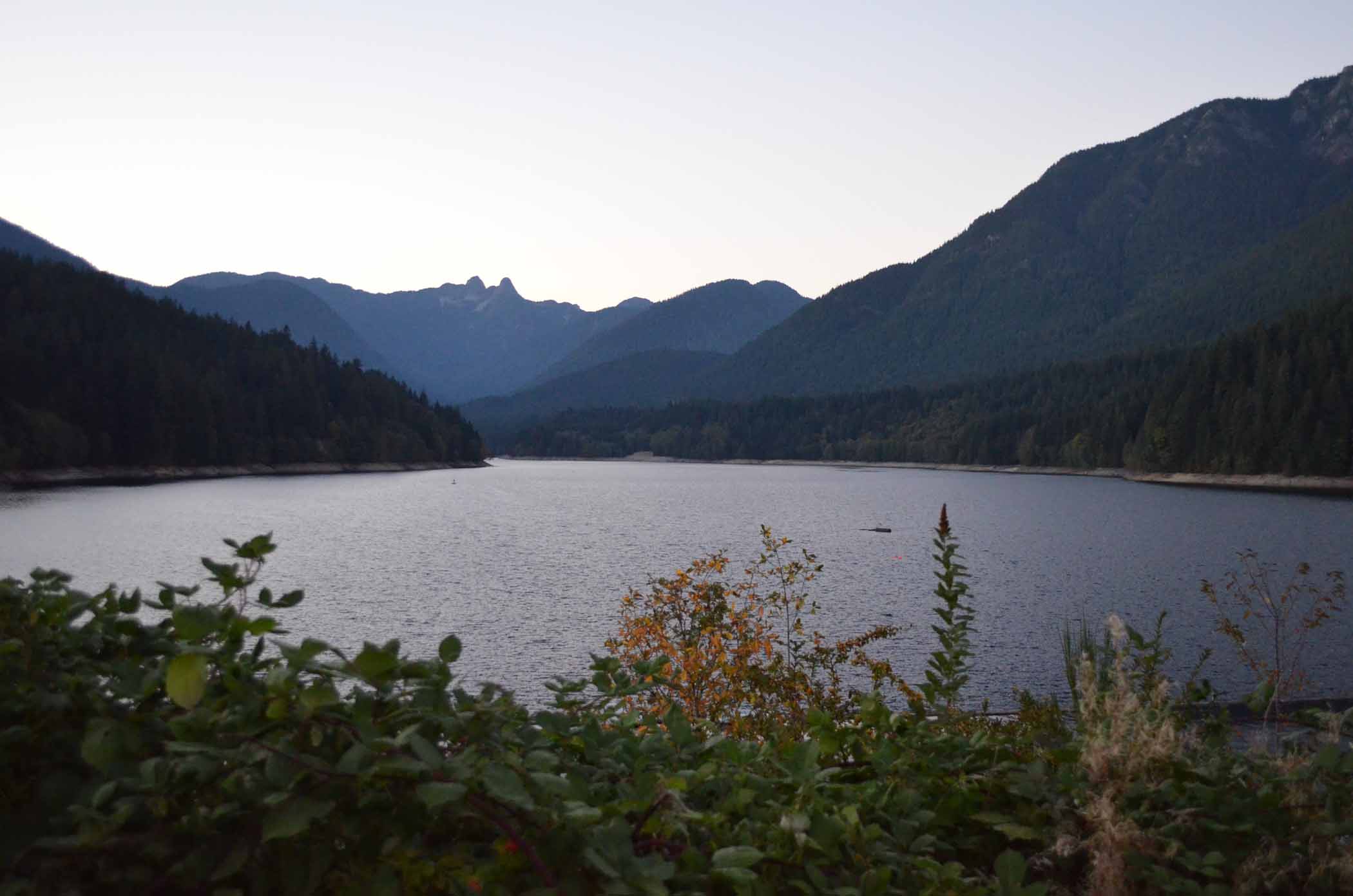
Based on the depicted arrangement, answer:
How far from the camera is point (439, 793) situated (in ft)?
7.16

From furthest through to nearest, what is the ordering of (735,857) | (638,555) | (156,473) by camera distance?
(156,473), (638,555), (735,857)

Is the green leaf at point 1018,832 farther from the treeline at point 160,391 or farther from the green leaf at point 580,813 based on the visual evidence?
the treeline at point 160,391

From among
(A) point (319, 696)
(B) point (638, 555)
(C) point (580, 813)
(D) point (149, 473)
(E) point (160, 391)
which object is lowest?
(B) point (638, 555)

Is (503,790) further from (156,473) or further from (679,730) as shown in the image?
(156,473)

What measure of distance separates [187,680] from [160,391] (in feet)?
468

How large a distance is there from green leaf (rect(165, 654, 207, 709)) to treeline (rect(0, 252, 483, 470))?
119753mm

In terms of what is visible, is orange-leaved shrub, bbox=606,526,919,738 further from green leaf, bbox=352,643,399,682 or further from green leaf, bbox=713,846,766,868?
green leaf, bbox=352,643,399,682

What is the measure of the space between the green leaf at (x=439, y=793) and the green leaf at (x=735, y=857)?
2.57ft

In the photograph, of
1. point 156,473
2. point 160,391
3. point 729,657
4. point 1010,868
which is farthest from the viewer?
point 156,473

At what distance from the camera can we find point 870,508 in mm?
99812

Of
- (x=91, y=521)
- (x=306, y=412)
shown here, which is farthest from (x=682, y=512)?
(x=306, y=412)

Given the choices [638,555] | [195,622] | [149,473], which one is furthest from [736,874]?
[149,473]

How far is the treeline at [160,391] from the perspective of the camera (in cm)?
12044

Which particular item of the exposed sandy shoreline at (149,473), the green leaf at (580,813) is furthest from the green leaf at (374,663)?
the exposed sandy shoreline at (149,473)
